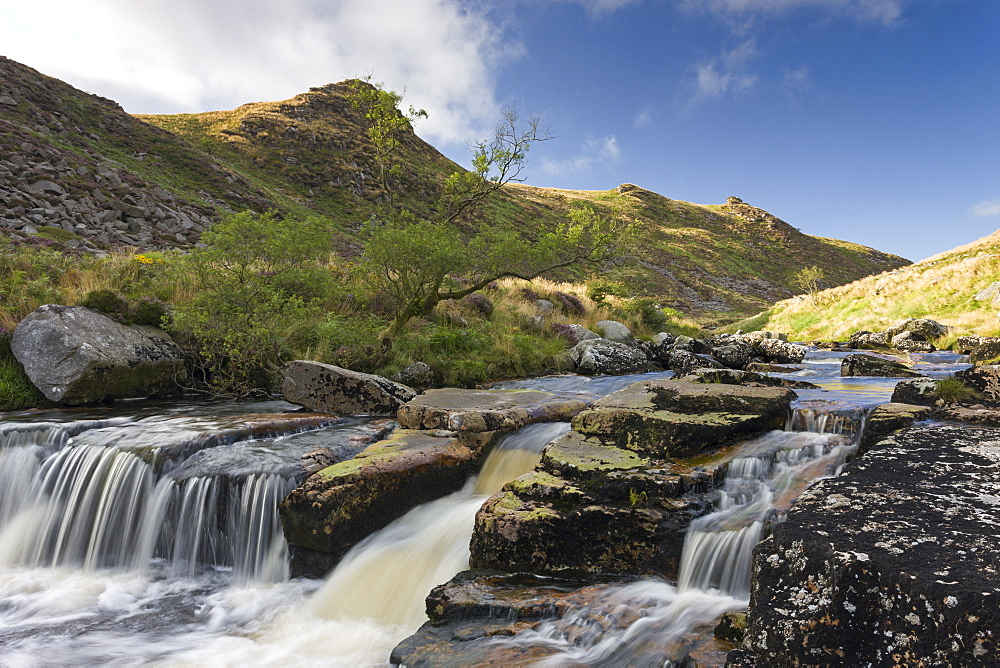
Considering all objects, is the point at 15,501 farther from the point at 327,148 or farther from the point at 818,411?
the point at 327,148

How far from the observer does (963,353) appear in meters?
13.8

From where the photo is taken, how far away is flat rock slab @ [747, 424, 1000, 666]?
1.78m

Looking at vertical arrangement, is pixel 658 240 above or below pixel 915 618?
above

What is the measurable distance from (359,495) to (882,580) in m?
4.59

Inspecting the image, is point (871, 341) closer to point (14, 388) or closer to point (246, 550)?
point (246, 550)

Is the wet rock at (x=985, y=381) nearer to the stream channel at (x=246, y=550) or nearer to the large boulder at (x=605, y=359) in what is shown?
the stream channel at (x=246, y=550)

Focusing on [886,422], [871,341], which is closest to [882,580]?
[886,422]

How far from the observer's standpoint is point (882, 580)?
1976 mm

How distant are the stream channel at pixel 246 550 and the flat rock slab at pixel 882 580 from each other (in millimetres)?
1211

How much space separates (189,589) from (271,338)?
19.9 feet

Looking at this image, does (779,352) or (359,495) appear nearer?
(359,495)

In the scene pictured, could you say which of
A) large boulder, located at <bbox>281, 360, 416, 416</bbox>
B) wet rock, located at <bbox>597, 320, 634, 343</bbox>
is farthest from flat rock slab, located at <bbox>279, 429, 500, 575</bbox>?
wet rock, located at <bbox>597, 320, 634, 343</bbox>

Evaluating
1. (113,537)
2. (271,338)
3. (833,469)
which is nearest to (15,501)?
(113,537)

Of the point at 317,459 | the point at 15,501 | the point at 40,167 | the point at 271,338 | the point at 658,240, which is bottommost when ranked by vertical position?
the point at 15,501
